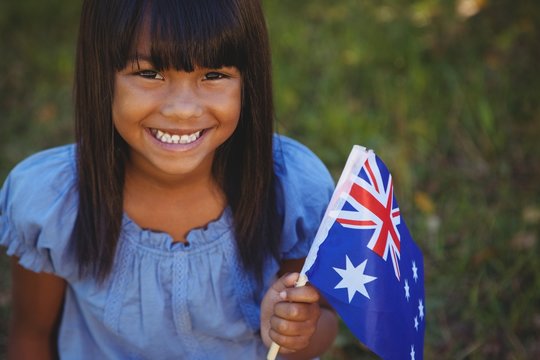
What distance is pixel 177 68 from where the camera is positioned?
1.48 meters

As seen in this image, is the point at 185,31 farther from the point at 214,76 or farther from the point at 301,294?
the point at 301,294

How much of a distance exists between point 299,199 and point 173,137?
38 centimetres

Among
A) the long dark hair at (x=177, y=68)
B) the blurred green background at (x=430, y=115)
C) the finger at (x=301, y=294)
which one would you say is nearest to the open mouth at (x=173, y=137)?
the long dark hair at (x=177, y=68)

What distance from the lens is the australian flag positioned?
1452 mm

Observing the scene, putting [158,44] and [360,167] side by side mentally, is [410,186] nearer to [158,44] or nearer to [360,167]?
[360,167]

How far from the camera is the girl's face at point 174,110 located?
1.52 metres

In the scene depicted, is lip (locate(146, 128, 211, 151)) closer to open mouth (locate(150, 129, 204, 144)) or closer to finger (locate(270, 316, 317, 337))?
open mouth (locate(150, 129, 204, 144))

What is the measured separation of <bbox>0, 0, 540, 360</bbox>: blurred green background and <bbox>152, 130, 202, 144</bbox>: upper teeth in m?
1.00

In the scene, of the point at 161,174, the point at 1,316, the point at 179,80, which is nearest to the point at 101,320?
the point at 161,174

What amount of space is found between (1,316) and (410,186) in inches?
60.4

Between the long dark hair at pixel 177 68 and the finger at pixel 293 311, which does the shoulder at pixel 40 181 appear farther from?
the finger at pixel 293 311

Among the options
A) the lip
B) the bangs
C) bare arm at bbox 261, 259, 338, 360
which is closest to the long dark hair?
the bangs

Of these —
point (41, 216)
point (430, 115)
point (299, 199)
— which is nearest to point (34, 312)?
point (41, 216)

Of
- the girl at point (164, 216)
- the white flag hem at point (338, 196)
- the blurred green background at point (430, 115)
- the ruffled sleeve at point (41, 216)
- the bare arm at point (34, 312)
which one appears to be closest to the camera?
the white flag hem at point (338, 196)
